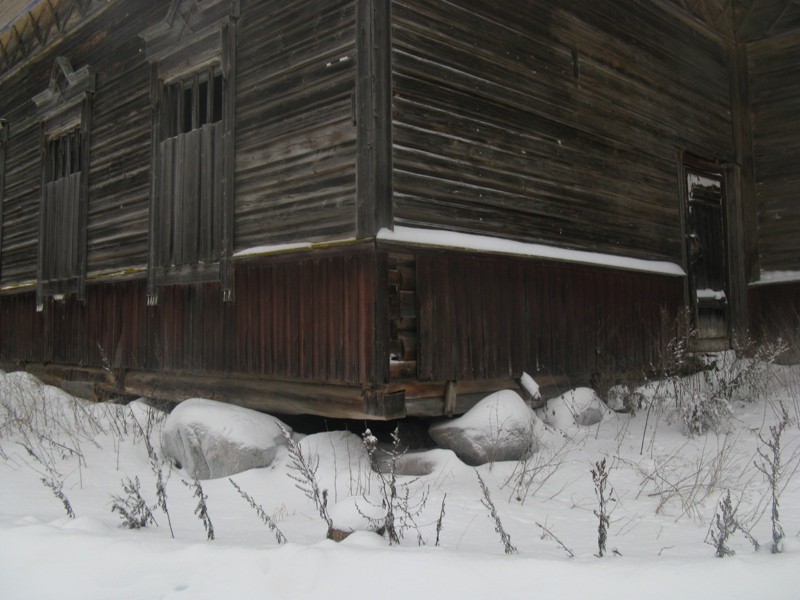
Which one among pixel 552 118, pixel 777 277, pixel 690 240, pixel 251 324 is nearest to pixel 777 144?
pixel 777 277

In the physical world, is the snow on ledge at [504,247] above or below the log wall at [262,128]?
below

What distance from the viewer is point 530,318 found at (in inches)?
279

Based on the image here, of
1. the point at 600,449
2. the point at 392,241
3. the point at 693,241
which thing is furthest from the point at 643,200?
the point at 392,241

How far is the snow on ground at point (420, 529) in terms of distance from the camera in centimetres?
274

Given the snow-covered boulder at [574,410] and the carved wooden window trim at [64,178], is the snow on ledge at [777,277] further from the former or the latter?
the carved wooden window trim at [64,178]

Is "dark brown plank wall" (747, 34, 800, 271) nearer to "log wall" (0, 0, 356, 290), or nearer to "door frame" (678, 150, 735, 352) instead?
"door frame" (678, 150, 735, 352)

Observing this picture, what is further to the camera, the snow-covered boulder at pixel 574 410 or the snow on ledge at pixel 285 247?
the snow-covered boulder at pixel 574 410

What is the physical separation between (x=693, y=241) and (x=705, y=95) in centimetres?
241

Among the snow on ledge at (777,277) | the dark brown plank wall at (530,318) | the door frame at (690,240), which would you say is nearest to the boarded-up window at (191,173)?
the dark brown plank wall at (530,318)

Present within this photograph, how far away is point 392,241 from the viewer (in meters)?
5.66

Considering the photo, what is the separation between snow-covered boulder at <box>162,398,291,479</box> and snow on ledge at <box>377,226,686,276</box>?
2000 mm

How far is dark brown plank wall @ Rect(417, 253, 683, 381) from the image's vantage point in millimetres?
6129

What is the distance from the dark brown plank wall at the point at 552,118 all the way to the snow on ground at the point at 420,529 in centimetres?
246

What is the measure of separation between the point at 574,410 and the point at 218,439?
12.3 feet
